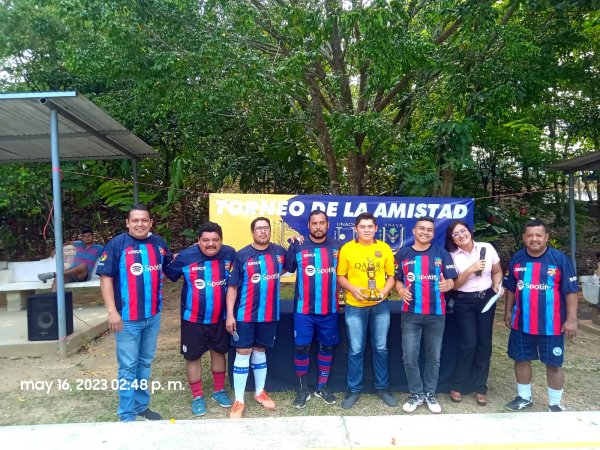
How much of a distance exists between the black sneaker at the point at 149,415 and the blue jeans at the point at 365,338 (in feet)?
Answer: 5.69

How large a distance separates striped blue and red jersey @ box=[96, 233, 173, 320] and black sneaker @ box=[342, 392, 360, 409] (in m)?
1.91

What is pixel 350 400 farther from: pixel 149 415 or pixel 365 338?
pixel 149 415

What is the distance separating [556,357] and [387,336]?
4.72 feet

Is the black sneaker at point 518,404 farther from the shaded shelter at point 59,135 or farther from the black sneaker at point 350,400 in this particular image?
the shaded shelter at point 59,135

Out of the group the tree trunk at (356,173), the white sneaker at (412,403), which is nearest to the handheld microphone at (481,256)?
the white sneaker at (412,403)

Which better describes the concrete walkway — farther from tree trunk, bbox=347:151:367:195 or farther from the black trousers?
tree trunk, bbox=347:151:367:195

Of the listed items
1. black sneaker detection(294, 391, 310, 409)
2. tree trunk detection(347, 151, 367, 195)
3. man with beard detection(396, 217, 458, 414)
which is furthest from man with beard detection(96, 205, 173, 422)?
tree trunk detection(347, 151, 367, 195)

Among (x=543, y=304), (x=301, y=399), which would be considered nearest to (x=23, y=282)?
(x=301, y=399)

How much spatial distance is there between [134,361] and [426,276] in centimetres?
258

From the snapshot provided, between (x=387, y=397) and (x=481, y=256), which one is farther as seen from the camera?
(x=387, y=397)

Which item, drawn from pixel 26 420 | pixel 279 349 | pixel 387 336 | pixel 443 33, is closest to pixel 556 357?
pixel 387 336

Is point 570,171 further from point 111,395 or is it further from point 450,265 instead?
point 111,395

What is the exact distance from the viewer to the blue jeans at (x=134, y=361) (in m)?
3.93

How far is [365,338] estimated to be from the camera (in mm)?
4438
